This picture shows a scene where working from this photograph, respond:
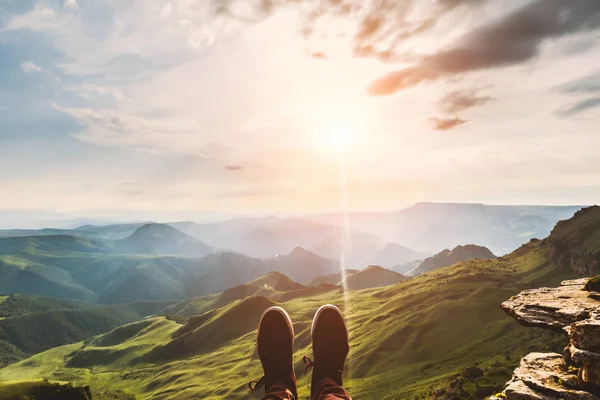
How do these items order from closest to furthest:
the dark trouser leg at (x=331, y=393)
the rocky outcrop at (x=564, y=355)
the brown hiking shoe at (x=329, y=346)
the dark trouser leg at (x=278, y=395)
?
the rocky outcrop at (x=564, y=355), the dark trouser leg at (x=278, y=395), the dark trouser leg at (x=331, y=393), the brown hiking shoe at (x=329, y=346)

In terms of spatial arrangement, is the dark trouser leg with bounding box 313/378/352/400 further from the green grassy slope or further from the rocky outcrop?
the green grassy slope

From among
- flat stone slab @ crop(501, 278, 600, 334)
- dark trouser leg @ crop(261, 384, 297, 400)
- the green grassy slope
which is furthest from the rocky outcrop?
the green grassy slope

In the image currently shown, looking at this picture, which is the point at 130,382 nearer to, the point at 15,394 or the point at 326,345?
the point at 15,394

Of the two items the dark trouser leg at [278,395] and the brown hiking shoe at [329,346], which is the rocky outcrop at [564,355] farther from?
the dark trouser leg at [278,395]

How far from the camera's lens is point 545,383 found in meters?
9.03

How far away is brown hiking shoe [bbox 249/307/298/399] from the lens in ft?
45.2

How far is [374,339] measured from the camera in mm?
117125

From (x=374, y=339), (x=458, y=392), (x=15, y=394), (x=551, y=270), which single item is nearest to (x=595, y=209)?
(x=551, y=270)

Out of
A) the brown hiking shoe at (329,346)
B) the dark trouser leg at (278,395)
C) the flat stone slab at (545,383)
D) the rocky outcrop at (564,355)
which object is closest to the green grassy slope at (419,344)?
the brown hiking shoe at (329,346)

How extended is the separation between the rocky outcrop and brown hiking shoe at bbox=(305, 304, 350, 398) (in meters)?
6.63

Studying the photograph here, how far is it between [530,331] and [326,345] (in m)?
99.3

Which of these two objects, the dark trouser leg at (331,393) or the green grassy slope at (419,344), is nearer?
the dark trouser leg at (331,393)

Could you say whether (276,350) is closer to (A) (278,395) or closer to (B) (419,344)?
(A) (278,395)

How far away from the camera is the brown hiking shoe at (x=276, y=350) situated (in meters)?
13.8
